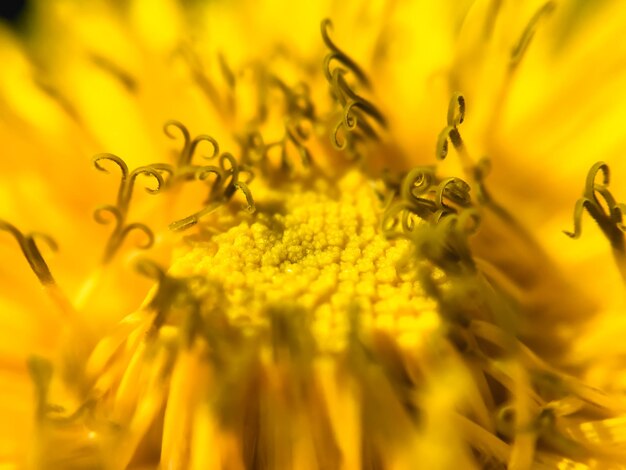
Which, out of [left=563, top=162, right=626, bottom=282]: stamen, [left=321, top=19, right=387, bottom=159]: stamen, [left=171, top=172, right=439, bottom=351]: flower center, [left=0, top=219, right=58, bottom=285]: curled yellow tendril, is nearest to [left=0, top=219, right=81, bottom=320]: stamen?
[left=0, top=219, right=58, bottom=285]: curled yellow tendril

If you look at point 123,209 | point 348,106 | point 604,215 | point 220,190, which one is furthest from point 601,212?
point 123,209

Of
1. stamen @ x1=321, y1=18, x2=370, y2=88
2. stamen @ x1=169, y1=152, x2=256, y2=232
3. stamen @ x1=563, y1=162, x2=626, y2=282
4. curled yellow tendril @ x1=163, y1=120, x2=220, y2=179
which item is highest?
stamen @ x1=321, y1=18, x2=370, y2=88

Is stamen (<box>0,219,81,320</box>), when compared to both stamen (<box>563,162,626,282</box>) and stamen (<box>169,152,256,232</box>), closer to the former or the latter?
stamen (<box>169,152,256,232</box>)

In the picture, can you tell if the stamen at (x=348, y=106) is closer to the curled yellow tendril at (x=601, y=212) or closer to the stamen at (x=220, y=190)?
the stamen at (x=220, y=190)

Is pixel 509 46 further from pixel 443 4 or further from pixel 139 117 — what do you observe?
pixel 139 117

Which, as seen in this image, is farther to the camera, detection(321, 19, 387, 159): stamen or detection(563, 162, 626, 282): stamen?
detection(321, 19, 387, 159): stamen

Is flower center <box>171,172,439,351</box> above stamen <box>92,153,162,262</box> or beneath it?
beneath

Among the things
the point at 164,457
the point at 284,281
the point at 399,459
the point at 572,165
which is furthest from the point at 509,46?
the point at 164,457

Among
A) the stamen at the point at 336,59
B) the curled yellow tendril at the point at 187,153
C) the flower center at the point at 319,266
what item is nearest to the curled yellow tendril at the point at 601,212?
the flower center at the point at 319,266
